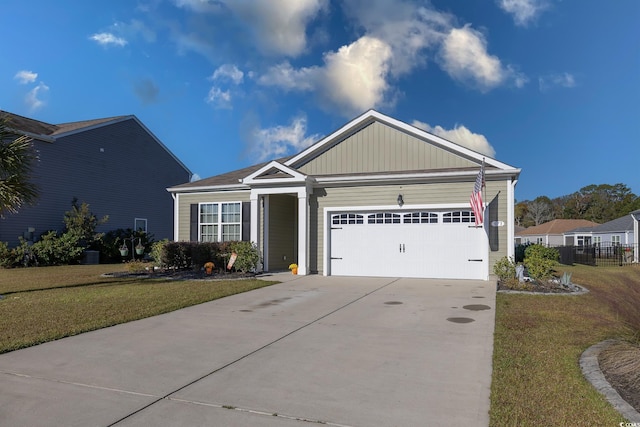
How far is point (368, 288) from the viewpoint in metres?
11.9

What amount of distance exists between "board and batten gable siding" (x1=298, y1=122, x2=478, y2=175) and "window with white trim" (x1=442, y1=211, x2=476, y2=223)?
162cm

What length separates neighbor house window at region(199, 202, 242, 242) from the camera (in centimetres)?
1702

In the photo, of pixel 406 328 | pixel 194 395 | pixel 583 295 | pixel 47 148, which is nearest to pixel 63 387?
pixel 194 395

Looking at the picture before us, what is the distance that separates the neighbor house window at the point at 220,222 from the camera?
55.8 feet

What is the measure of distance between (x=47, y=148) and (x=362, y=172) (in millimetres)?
17690

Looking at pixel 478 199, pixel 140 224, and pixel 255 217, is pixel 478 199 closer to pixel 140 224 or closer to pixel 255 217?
pixel 255 217

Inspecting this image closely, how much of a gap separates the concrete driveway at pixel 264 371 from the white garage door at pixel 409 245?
16.8 ft

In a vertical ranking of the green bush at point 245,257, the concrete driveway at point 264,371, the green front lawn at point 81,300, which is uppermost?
the green bush at point 245,257

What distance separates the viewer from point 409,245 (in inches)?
564

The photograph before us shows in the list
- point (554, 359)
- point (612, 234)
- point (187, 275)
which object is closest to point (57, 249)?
point (187, 275)

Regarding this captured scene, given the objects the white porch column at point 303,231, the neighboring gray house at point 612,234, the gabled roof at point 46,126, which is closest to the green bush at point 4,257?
the gabled roof at point 46,126

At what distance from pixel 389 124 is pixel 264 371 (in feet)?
38.3

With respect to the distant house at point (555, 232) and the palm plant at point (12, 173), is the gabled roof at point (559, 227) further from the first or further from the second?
the palm plant at point (12, 173)

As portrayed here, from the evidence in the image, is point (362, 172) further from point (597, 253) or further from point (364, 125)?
point (597, 253)
